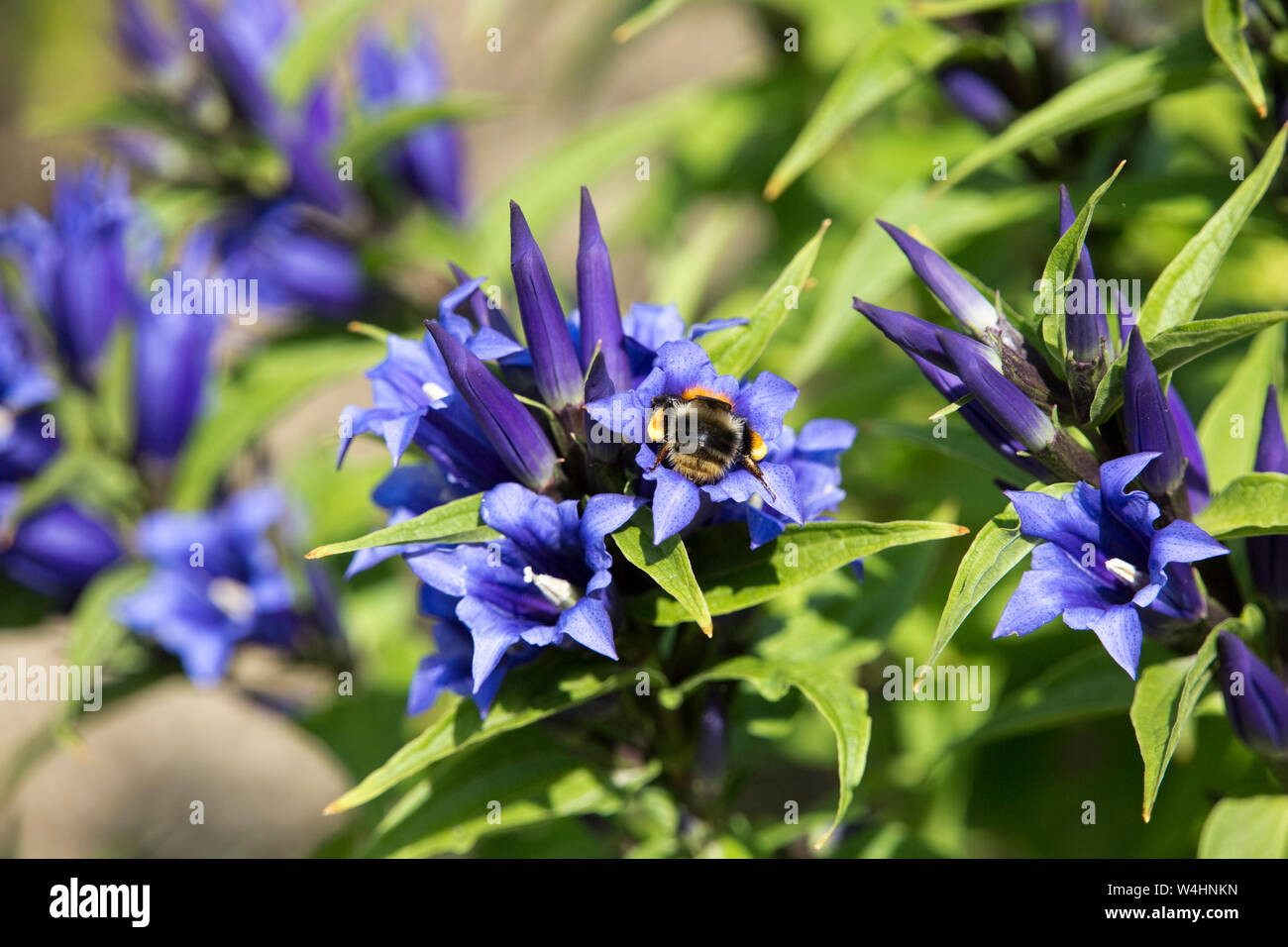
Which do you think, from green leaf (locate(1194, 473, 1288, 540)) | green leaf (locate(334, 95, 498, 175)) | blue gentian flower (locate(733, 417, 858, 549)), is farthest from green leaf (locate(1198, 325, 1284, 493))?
green leaf (locate(334, 95, 498, 175))

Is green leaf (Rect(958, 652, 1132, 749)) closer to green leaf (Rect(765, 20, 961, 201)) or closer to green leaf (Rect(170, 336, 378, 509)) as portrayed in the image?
green leaf (Rect(765, 20, 961, 201))

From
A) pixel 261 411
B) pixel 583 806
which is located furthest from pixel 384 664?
pixel 583 806

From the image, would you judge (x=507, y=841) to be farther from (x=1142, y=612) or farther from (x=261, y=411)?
(x=1142, y=612)

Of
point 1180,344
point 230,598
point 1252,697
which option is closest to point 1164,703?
point 1252,697

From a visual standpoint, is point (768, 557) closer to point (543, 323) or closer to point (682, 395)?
point (682, 395)

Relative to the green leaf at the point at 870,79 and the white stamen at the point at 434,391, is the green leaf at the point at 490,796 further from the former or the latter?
the green leaf at the point at 870,79
